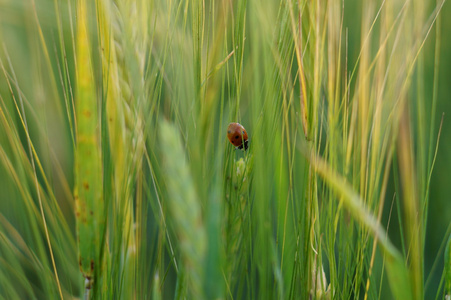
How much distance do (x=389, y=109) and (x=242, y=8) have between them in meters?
0.18

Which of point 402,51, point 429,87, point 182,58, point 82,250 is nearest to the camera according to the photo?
point 82,250

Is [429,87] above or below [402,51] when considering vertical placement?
below

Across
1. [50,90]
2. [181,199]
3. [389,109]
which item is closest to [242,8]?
[389,109]

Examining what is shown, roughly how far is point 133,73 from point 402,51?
0.32 metres

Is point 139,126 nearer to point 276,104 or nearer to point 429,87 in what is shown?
point 276,104

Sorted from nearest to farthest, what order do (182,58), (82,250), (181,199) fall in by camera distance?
(181,199), (82,250), (182,58)

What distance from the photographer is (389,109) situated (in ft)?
1.53


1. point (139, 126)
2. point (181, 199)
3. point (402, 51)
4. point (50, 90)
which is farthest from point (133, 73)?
point (50, 90)

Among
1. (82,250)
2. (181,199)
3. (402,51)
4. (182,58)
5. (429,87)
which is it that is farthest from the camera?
(429,87)

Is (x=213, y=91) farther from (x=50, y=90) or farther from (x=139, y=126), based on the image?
(x=50, y=90)

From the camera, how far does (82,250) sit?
291 millimetres

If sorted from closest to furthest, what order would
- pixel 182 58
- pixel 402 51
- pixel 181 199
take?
pixel 181 199
pixel 182 58
pixel 402 51

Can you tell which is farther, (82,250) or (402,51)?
(402,51)

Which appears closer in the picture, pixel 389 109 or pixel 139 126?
pixel 139 126
